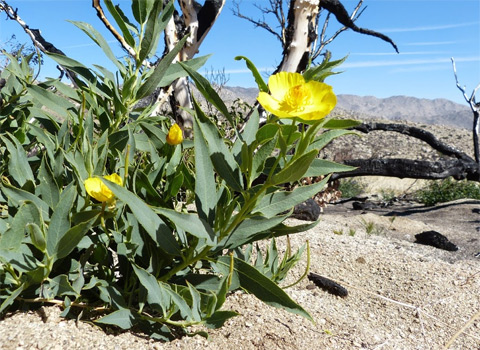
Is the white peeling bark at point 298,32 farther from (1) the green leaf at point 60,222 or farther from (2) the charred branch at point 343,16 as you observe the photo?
(1) the green leaf at point 60,222

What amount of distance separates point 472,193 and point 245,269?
742 cm

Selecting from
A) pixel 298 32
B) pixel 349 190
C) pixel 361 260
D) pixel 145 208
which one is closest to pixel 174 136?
pixel 145 208

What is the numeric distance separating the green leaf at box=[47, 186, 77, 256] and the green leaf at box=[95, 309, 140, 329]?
0.20 meters

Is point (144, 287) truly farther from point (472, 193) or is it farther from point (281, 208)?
point (472, 193)

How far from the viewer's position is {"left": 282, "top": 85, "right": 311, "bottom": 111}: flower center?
0.84 m

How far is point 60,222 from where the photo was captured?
3.20 ft

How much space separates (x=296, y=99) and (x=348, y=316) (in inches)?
43.1

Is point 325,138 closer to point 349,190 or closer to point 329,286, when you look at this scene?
point 329,286

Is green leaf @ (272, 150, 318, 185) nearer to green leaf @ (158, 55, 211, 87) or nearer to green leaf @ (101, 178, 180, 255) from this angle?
green leaf @ (101, 178, 180, 255)

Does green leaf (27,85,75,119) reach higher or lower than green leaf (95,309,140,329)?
higher

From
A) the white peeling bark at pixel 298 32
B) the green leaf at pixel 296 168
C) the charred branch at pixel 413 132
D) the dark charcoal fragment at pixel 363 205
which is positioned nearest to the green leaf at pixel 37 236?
the green leaf at pixel 296 168

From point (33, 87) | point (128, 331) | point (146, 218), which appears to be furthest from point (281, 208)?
point (33, 87)

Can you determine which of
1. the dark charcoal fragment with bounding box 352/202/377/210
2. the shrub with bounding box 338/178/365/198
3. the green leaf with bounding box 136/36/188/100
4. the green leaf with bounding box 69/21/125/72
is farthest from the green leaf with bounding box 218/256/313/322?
the shrub with bounding box 338/178/365/198

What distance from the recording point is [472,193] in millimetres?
7555
